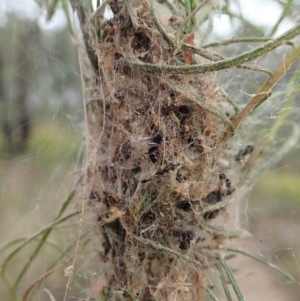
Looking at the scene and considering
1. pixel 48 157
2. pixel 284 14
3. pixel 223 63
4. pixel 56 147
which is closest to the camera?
pixel 223 63

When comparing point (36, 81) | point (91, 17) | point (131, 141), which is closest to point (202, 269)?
point (131, 141)

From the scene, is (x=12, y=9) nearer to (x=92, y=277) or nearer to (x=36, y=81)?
(x=36, y=81)

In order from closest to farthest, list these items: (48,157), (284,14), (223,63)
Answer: (223,63) < (284,14) < (48,157)

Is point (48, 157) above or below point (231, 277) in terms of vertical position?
above

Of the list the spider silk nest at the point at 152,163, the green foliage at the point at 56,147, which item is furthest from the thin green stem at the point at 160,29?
the green foliage at the point at 56,147

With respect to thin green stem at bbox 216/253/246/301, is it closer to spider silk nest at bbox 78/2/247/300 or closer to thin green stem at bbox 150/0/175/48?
spider silk nest at bbox 78/2/247/300

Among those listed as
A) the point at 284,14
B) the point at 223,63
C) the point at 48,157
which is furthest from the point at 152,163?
the point at 48,157

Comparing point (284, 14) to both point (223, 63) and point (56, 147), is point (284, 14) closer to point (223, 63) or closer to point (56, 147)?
point (223, 63)
